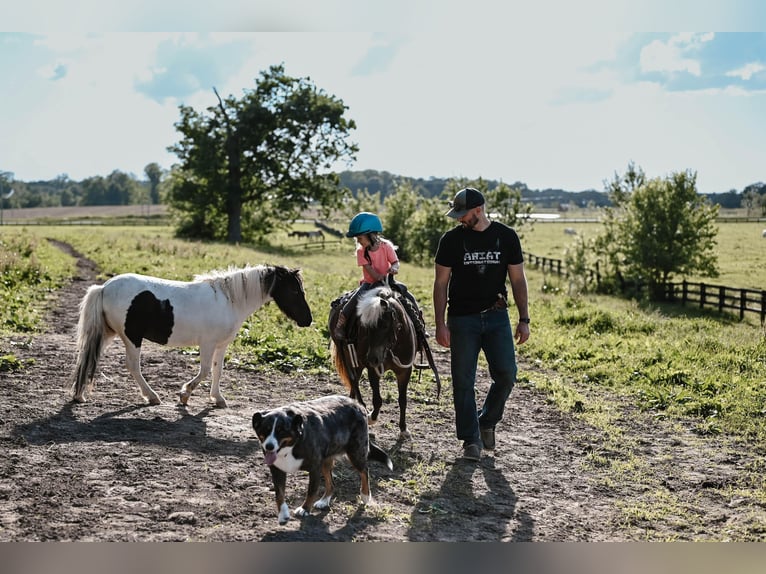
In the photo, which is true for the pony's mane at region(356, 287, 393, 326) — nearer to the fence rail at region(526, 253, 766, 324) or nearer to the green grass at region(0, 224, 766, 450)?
the green grass at region(0, 224, 766, 450)

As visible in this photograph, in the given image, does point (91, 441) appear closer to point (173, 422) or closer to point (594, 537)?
point (173, 422)

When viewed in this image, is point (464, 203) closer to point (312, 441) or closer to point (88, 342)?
point (312, 441)

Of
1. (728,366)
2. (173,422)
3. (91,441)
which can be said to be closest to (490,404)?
(173,422)

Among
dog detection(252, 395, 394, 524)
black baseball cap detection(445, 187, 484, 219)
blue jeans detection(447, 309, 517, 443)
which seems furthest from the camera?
blue jeans detection(447, 309, 517, 443)

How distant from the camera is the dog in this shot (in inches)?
203

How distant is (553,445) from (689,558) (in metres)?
3.42

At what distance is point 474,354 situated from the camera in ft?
24.1

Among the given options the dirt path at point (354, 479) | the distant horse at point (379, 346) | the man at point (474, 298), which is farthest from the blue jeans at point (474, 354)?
the distant horse at point (379, 346)

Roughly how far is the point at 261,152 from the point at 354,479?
1928 inches

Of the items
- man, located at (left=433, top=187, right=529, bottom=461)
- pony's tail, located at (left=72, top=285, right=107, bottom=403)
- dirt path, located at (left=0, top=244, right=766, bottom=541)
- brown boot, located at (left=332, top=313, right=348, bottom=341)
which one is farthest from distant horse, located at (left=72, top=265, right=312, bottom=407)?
man, located at (left=433, top=187, right=529, bottom=461)

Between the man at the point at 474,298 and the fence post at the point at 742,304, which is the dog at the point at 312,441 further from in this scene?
the fence post at the point at 742,304

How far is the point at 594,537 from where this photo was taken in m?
5.76

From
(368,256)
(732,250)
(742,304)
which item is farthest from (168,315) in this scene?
(732,250)

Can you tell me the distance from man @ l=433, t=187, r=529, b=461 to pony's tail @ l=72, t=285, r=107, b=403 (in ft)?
13.9
